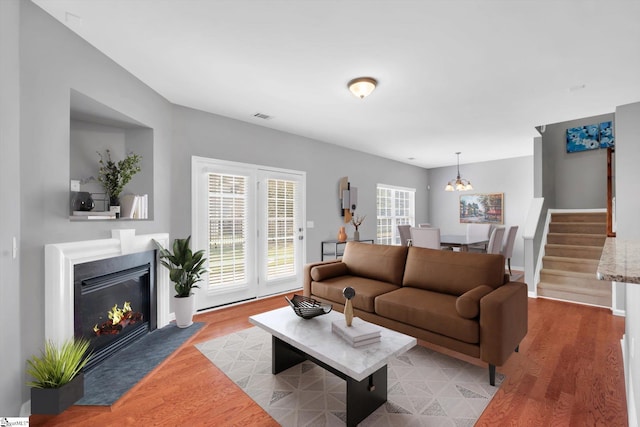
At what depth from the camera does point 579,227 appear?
5273 mm

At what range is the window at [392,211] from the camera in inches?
265

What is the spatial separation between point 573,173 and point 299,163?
5.66 m

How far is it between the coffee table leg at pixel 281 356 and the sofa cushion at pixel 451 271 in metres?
1.46

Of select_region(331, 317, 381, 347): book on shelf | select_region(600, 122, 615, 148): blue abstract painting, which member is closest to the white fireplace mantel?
select_region(331, 317, 381, 347): book on shelf

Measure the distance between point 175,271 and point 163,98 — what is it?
78.5 inches

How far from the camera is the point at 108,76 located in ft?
8.42

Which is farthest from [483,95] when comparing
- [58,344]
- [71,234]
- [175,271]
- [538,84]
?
[58,344]

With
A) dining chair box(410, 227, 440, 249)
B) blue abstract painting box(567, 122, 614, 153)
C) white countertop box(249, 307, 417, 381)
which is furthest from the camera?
blue abstract painting box(567, 122, 614, 153)

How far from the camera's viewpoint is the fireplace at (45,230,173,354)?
6.75ft

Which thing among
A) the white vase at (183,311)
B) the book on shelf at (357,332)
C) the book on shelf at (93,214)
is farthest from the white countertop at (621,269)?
the white vase at (183,311)

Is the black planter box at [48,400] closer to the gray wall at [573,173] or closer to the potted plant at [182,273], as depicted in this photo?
the potted plant at [182,273]

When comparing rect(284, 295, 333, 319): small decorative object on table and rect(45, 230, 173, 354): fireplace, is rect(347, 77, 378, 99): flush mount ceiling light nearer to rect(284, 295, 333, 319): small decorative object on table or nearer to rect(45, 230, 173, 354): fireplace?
rect(284, 295, 333, 319): small decorative object on table

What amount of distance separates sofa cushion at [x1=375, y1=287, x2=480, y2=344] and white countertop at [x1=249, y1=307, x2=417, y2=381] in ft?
1.74

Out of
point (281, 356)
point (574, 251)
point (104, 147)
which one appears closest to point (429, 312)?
point (281, 356)
